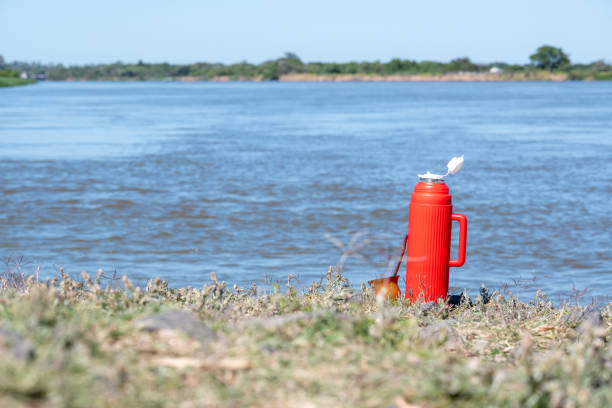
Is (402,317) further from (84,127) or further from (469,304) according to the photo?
(84,127)

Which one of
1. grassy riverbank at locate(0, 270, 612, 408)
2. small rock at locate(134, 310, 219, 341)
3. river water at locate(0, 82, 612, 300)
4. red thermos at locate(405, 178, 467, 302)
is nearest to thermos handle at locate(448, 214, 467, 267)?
red thermos at locate(405, 178, 467, 302)

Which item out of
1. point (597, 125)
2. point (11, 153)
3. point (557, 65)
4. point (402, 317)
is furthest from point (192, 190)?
point (557, 65)

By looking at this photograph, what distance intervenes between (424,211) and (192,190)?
31.0 feet

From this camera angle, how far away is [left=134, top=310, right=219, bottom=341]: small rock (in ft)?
11.6

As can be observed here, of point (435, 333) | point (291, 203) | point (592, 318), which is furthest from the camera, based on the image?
point (291, 203)

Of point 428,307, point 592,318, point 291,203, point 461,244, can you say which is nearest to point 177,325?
point 428,307

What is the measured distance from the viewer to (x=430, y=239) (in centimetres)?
587

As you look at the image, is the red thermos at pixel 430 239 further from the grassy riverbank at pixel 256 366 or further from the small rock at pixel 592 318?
the grassy riverbank at pixel 256 366

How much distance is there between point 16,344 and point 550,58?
140 meters

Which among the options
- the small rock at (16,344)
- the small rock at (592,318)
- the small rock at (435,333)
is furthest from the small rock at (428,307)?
the small rock at (16,344)

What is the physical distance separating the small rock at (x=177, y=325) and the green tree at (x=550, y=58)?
138 m

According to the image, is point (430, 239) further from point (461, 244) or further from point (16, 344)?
point (16, 344)

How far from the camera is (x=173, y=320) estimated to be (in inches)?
144

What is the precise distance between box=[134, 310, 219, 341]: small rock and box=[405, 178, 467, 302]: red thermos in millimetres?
2609
